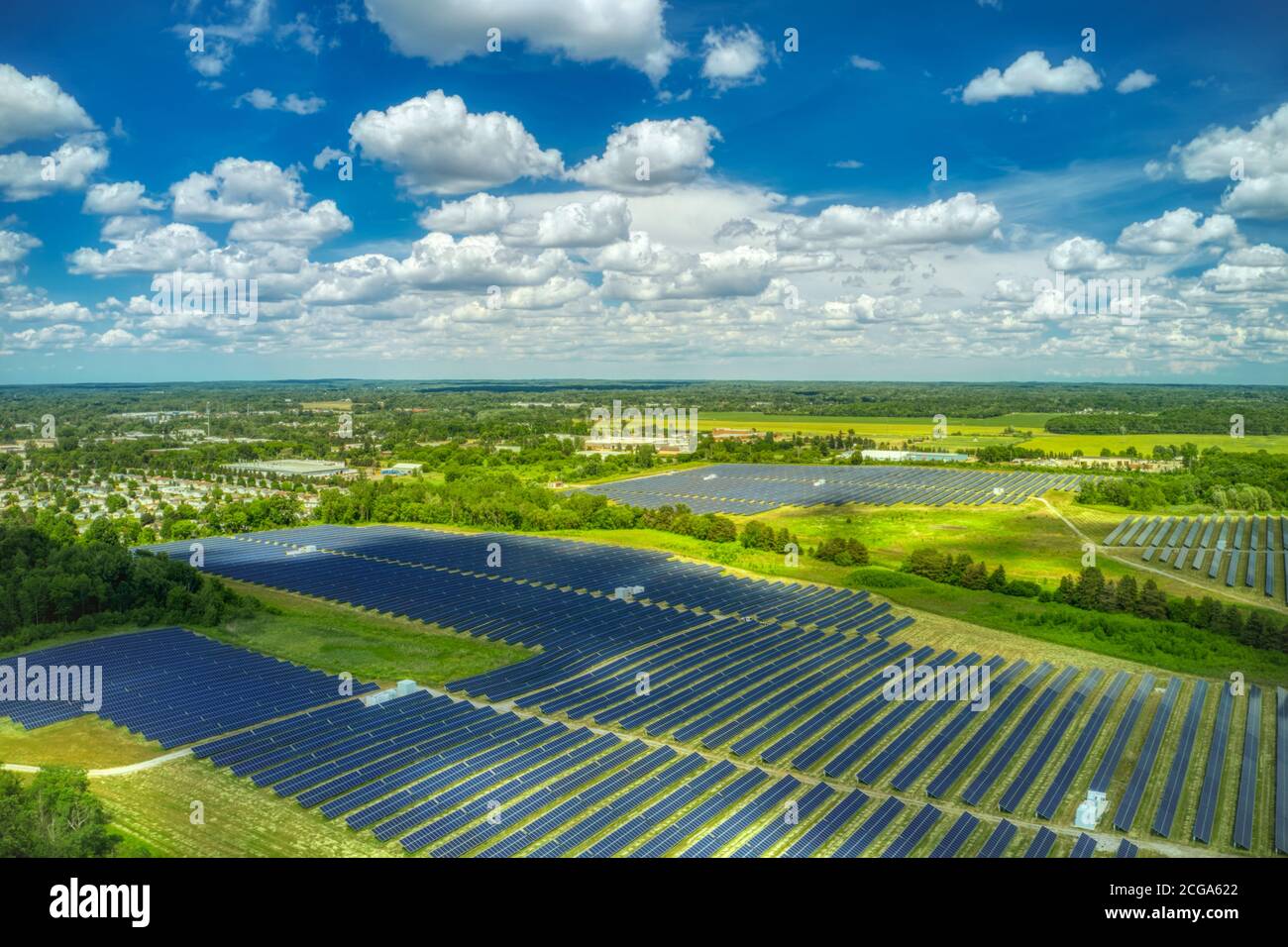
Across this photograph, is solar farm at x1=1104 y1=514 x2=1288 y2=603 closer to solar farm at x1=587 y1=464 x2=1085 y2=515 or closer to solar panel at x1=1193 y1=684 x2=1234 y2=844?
solar farm at x1=587 y1=464 x2=1085 y2=515

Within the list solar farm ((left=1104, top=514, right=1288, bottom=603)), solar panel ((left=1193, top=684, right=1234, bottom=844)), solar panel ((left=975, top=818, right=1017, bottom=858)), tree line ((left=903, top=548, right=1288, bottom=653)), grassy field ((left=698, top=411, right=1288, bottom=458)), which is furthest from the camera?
grassy field ((left=698, top=411, right=1288, bottom=458))

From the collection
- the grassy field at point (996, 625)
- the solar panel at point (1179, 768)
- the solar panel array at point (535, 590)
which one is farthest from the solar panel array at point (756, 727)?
the grassy field at point (996, 625)

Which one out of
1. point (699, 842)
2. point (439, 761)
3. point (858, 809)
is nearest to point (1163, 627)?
point (858, 809)

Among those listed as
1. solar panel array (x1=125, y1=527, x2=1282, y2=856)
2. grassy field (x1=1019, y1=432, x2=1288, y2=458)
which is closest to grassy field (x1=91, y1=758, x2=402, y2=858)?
solar panel array (x1=125, y1=527, x2=1282, y2=856)

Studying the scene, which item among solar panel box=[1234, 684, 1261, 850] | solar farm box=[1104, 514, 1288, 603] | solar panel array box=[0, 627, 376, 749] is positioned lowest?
solar panel box=[1234, 684, 1261, 850]
